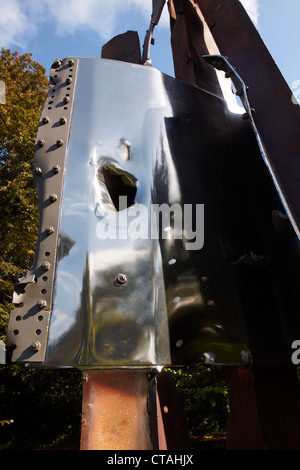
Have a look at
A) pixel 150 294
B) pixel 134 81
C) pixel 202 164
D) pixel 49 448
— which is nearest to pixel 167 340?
pixel 150 294

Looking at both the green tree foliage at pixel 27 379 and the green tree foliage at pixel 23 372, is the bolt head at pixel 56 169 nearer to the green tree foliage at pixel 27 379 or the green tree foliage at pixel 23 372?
the green tree foliage at pixel 27 379

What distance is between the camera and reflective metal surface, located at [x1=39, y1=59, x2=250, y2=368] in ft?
5.33

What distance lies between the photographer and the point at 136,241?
1885 mm

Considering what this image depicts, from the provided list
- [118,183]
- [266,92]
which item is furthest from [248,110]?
[118,183]

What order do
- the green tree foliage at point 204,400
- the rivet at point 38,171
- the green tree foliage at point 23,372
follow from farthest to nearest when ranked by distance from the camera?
the green tree foliage at point 23,372, the green tree foliage at point 204,400, the rivet at point 38,171

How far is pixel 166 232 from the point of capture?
79.4 inches

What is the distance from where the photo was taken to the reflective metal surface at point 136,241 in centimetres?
162

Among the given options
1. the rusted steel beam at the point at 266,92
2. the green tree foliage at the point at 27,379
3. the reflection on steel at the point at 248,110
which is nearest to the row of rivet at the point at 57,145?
the reflection on steel at the point at 248,110

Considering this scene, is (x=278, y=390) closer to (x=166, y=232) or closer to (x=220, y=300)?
(x=220, y=300)

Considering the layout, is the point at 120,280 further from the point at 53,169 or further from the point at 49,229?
the point at 53,169

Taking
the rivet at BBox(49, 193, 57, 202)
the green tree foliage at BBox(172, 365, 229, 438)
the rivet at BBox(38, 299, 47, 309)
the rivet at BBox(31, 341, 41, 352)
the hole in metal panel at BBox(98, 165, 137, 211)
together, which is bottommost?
the rivet at BBox(31, 341, 41, 352)

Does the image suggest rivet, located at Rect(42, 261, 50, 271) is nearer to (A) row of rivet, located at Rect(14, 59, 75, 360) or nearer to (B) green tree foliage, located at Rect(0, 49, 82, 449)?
(A) row of rivet, located at Rect(14, 59, 75, 360)

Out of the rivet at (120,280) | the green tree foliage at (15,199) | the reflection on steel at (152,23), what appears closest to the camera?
the rivet at (120,280)

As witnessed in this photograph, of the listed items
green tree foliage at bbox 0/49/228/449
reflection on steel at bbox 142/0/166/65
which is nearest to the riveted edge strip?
reflection on steel at bbox 142/0/166/65
